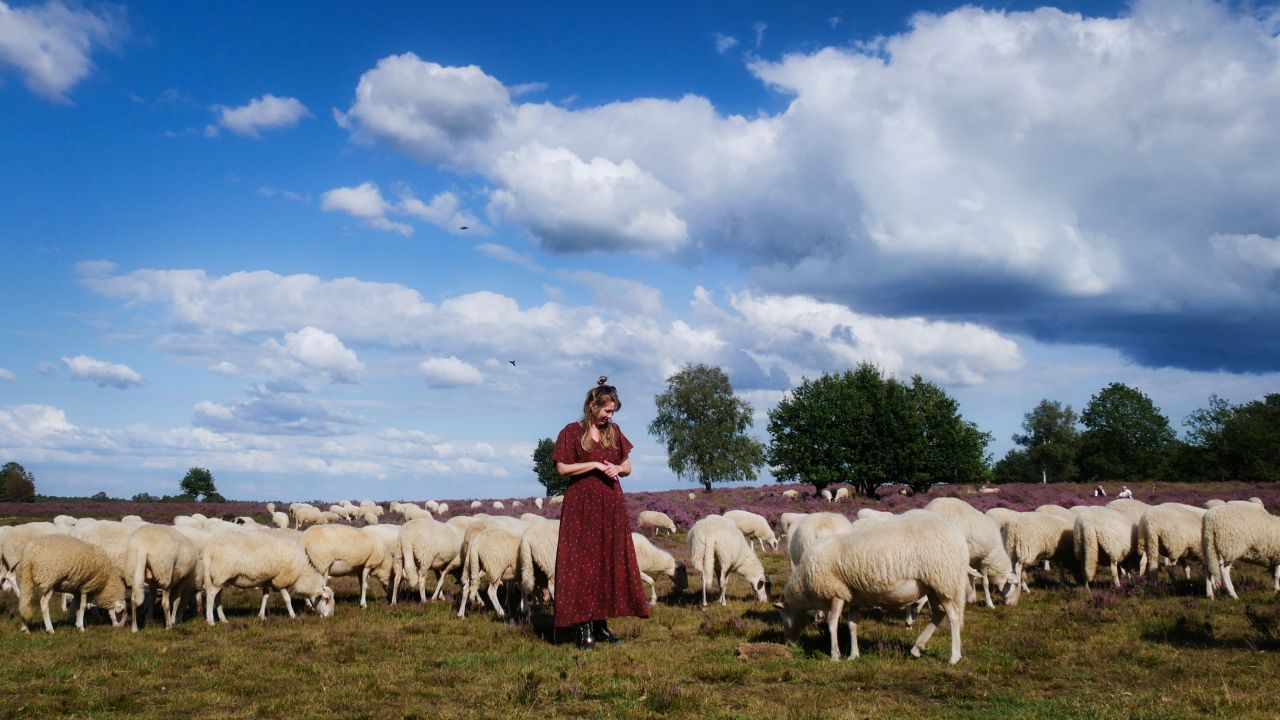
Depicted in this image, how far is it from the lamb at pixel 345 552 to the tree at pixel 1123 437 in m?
89.2

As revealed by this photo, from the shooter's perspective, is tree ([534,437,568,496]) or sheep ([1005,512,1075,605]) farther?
tree ([534,437,568,496])

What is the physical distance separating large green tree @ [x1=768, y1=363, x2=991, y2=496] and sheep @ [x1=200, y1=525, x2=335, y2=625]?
3780 cm

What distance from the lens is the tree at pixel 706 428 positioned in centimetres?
7000

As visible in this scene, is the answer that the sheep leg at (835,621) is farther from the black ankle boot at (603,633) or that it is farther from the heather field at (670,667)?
the black ankle boot at (603,633)

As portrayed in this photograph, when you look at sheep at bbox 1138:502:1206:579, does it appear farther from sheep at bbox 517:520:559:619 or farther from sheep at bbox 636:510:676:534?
sheep at bbox 636:510:676:534

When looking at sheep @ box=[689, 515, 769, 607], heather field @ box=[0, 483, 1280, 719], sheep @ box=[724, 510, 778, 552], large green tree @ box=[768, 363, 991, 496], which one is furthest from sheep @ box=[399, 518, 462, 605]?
large green tree @ box=[768, 363, 991, 496]

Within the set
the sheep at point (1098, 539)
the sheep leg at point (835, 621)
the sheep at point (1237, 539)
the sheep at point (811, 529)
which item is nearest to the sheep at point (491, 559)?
the sheep at point (811, 529)

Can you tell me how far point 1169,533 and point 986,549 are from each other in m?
4.53

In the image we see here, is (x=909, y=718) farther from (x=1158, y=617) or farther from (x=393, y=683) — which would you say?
(x=1158, y=617)

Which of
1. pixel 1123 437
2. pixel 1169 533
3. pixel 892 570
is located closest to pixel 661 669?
pixel 892 570

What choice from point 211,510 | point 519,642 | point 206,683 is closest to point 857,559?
point 519,642

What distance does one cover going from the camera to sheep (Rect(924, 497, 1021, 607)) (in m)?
13.3

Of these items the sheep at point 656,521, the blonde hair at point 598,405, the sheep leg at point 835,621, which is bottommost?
the sheep at point 656,521

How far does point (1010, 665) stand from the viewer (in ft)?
29.1
